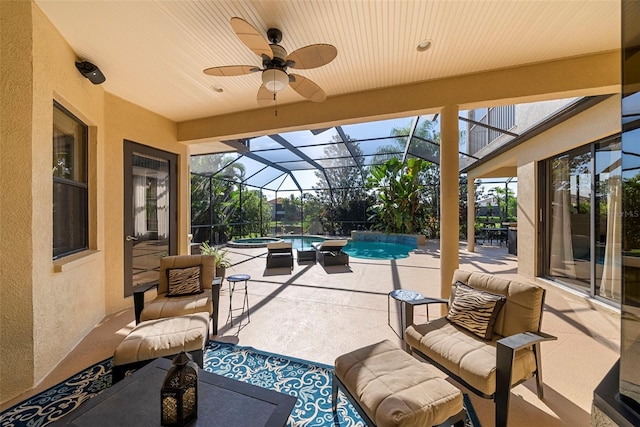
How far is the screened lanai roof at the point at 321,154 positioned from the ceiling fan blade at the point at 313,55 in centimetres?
509

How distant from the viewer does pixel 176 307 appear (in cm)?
294

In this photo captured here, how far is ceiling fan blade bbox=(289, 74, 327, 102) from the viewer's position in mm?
A: 2814

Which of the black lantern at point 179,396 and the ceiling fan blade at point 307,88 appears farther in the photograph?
the ceiling fan blade at point 307,88

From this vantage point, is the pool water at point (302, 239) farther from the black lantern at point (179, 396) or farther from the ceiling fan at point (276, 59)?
the black lantern at point (179, 396)

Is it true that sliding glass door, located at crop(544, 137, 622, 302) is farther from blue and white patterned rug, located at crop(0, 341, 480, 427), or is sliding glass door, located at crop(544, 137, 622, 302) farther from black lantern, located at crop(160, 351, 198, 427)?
black lantern, located at crop(160, 351, 198, 427)

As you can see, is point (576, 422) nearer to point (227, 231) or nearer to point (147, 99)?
point (147, 99)

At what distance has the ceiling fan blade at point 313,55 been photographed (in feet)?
7.27

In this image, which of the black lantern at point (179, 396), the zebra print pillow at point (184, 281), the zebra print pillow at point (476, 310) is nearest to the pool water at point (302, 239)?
the zebra print pillow at point (184, 281)

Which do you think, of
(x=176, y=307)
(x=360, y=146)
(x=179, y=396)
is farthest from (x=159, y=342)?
(x=360, y=146)

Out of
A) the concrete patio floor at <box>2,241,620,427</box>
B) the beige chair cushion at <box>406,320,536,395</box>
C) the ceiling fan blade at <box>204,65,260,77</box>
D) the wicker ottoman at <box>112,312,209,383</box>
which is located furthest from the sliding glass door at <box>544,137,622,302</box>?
the wicker ottoman at <box>112,312,209,383</box>

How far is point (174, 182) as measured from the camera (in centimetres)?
524

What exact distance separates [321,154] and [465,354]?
1023cm

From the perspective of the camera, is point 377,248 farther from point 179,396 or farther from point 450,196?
point 179,396

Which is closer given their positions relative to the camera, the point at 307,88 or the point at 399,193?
the point at 307,88
